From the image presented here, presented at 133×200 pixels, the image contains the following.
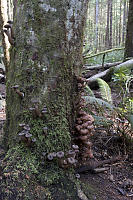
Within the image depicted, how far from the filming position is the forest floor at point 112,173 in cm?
192

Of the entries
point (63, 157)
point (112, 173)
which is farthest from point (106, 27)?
point (63, 157)

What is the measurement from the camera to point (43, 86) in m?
1.92

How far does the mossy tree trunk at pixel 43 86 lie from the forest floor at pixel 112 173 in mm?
314

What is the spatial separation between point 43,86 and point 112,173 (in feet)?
4.57

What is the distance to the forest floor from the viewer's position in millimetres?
1920

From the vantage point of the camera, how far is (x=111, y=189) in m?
1.98

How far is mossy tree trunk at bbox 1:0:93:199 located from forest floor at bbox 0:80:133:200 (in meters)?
0.31

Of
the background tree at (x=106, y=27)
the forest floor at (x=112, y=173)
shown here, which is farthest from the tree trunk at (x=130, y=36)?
the background tree at (x=106, y=27)

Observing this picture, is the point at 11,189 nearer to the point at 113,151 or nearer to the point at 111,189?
the point at 111,189

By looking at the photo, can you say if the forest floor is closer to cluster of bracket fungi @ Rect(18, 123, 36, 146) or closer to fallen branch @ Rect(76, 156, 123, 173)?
fallen branch @ Rect(76, 156, 123, 173)

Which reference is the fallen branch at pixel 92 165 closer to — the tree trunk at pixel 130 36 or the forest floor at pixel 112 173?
the forest floor at pixel 112 173

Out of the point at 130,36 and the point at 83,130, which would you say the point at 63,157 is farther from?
the point at 130,36

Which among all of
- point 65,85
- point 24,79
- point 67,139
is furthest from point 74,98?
point 24,79

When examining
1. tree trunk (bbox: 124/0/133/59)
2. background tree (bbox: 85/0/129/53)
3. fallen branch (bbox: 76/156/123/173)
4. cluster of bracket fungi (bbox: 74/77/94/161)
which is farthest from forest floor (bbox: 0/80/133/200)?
background tree (bbox: 85/0/129/53)
